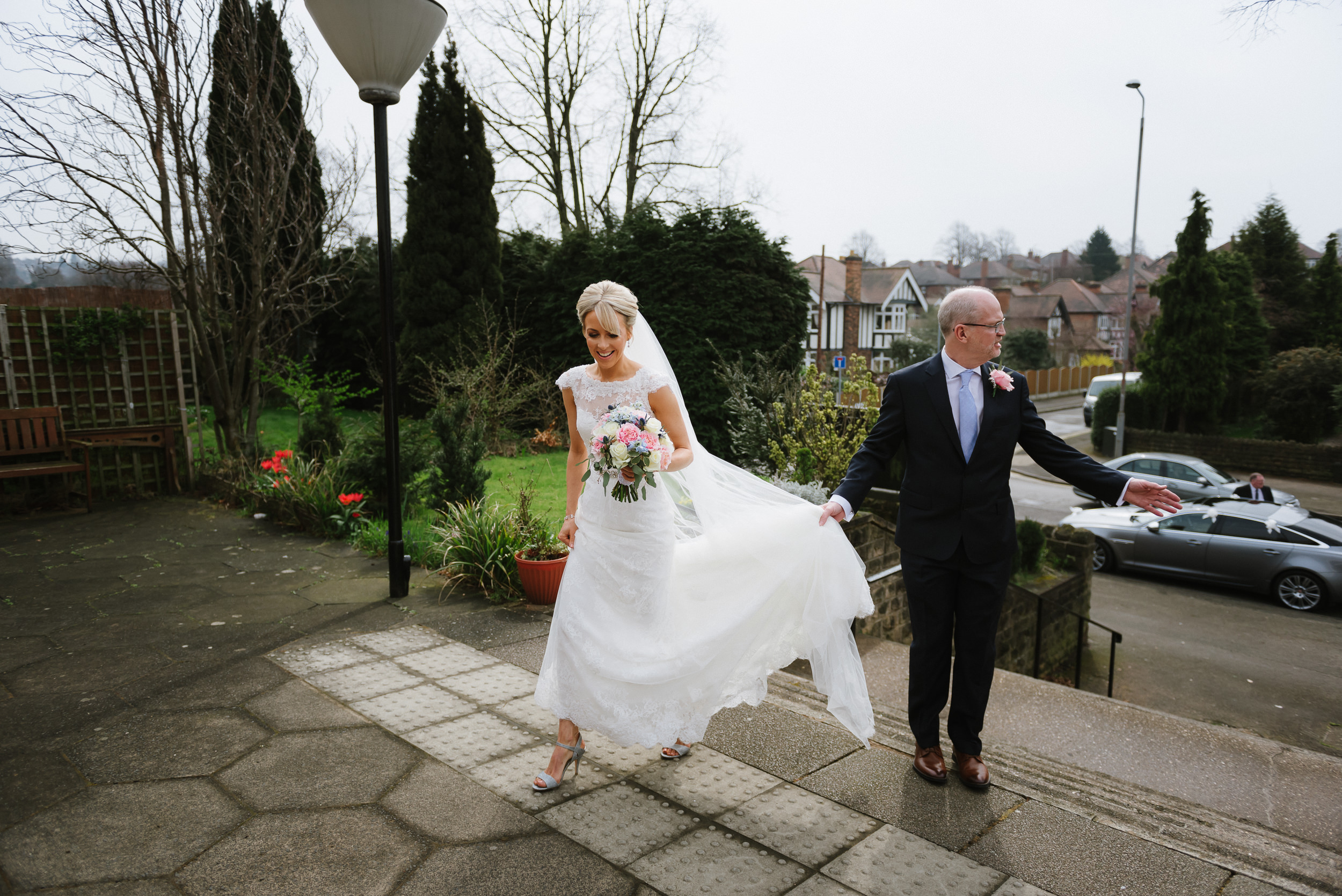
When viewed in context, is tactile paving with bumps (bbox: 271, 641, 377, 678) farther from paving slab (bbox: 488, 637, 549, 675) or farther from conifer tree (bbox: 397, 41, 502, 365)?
conifer tree (bbox: 397, 41, 502, 365)

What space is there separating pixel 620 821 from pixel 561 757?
1.29 ft

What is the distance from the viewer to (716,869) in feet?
8.68

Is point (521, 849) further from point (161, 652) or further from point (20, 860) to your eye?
point (161, 652)

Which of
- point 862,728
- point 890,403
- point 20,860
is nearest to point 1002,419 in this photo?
point 890,403

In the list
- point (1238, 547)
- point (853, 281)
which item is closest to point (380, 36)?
point (1238, 547)

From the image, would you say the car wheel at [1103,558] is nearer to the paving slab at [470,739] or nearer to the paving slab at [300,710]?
the paving slab at [470,739]

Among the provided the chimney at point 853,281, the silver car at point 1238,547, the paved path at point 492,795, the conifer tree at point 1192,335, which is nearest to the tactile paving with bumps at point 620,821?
the paved path at point 492,795

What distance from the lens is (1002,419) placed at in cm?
315

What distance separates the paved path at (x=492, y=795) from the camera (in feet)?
8.54

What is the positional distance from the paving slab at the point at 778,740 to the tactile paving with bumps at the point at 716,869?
1.91ft

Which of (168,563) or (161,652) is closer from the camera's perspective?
(161,652)

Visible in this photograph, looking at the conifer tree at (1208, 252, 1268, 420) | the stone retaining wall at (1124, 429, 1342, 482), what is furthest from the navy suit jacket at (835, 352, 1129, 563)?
the conifer tree at (1208, 252, 1268, 420)

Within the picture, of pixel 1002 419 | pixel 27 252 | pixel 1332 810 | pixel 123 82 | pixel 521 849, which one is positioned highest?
pixel 123 82

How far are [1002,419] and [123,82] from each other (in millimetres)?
10027
